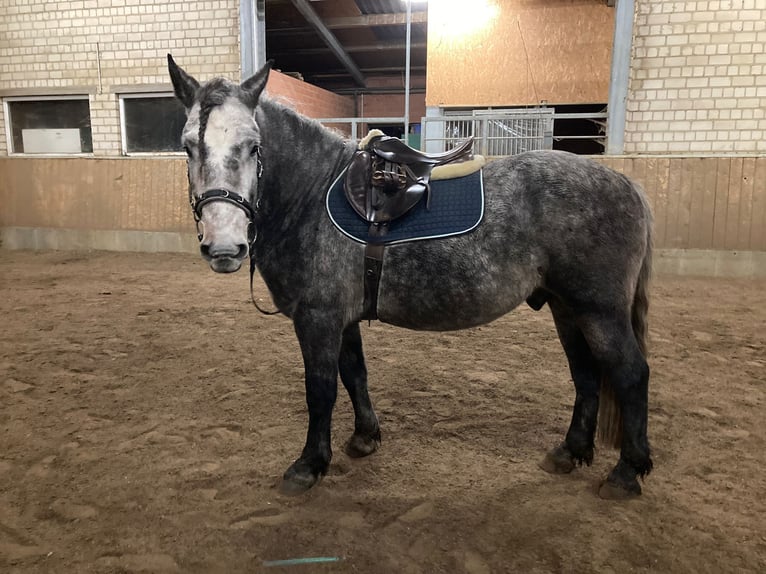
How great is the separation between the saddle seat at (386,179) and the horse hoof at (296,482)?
112 centimetres

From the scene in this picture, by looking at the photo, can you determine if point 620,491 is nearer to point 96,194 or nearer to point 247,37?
point 247,37

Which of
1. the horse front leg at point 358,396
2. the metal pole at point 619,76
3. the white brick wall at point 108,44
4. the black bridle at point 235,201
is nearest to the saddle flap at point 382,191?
the black bridle at point 235,201

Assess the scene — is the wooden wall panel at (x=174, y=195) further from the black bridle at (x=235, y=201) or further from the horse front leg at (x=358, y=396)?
the black bridle at (x=235, y=201)

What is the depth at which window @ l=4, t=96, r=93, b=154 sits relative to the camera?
9430 millimetres

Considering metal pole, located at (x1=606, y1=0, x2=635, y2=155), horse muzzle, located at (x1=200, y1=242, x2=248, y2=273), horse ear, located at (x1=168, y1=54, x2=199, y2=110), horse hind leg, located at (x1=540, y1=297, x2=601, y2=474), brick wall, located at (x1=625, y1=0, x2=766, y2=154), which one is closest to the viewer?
horse muzzle, located at (x1=200, y1=242, x2=248, y2=273)

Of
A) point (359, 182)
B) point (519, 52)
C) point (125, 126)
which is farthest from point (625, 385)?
point (125, 126)

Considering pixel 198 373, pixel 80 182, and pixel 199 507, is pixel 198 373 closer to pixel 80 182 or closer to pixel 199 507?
pixel 199 507

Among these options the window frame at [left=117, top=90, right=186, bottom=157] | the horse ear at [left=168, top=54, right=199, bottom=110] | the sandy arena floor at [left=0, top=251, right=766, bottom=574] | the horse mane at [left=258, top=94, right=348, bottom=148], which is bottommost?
the sandy arena floor at [left=0, top=251, right=766, bottom=574]

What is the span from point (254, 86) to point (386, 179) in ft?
2.03

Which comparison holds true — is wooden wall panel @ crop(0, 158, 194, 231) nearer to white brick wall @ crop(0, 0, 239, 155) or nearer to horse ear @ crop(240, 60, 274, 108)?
white brick wall @ crop(0, 0, 239, 155)

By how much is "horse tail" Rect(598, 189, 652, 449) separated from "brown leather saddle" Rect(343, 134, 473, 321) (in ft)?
3.20

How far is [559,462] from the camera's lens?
2428 mm

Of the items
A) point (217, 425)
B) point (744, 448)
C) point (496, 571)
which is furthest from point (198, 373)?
point (744, 448)

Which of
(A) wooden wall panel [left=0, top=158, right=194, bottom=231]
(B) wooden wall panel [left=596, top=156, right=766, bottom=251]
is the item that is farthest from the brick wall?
(A) wooden wall panel [left=0, top=158, right=194, bottom=231]
